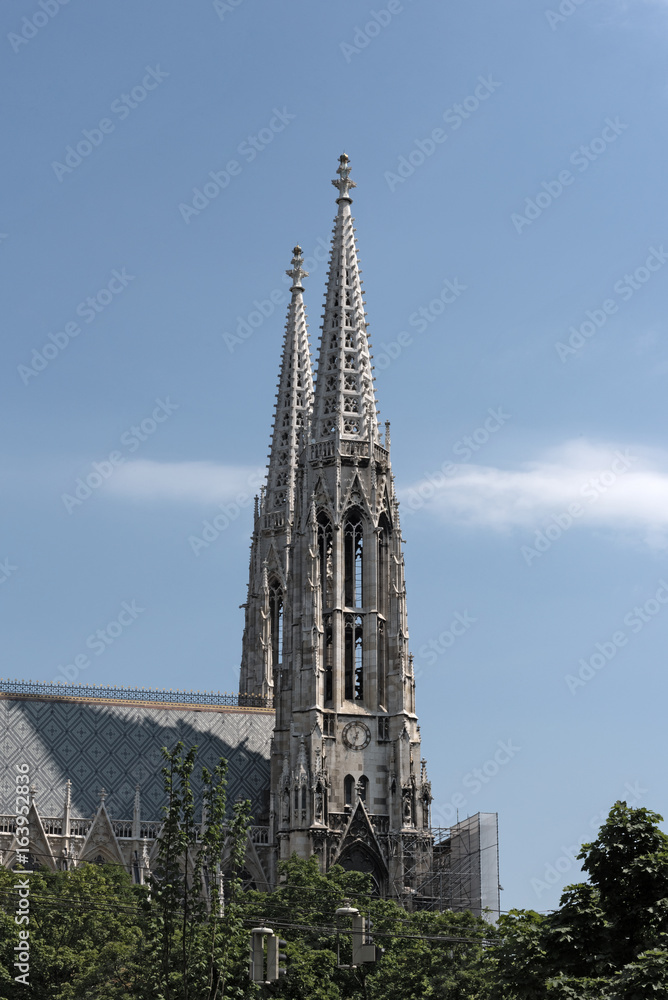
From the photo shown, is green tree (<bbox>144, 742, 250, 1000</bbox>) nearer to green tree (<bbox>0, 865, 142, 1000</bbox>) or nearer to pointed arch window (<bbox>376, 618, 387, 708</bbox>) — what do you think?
green tree (<bbox>0, 865, 142, 1000</bbox>)

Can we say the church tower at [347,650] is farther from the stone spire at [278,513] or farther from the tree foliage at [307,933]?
the stone spire at [278,513]

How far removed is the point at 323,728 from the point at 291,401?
3667 cm

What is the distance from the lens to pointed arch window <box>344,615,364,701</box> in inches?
3738

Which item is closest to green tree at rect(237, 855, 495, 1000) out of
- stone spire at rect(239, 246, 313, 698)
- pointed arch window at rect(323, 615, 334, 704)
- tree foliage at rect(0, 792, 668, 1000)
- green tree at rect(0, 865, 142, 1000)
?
tree foliage at rect(0, 792, 668, 1000)

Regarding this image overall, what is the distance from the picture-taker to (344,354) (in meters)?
101

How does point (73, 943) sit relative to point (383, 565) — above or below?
below

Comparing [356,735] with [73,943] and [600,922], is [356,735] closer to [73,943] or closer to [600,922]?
[73,943]

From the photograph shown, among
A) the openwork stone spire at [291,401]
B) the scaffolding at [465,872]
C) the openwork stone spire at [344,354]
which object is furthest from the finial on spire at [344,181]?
the scaffolding at [465,872]

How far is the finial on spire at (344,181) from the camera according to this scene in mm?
105375

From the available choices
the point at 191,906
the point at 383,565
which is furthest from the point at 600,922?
the point at 383,565

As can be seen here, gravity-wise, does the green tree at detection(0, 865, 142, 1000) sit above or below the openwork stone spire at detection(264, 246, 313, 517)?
below

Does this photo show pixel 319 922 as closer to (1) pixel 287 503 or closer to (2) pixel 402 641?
(2) pixel 402 641

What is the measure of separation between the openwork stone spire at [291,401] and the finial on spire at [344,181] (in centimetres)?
1964

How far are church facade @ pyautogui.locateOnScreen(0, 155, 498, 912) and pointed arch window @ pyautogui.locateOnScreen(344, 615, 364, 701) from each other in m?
0.08
